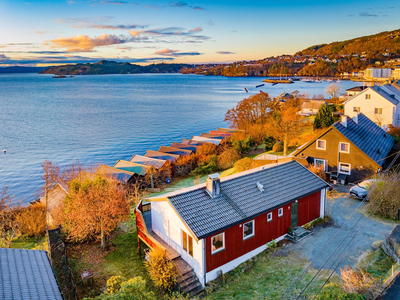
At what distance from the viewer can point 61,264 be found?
56.3 ft

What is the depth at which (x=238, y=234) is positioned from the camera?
52.2 feet

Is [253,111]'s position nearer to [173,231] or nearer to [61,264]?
[173,231]

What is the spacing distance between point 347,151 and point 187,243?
19.5 meters

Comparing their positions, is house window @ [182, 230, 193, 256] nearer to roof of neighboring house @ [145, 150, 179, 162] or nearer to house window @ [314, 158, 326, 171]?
house window @ [314, 158, 326, 171]

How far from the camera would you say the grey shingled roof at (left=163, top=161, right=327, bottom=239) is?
15.1 m

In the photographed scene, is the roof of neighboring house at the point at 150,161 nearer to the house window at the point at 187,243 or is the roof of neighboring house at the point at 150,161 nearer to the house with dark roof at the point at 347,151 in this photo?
the house with dark roof at the point at 347,151

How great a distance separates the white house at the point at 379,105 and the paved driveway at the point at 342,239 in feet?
102

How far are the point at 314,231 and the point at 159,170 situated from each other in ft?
72.4

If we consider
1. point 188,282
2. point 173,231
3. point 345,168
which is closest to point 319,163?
point 345,168

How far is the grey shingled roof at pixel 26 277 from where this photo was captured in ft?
32.4

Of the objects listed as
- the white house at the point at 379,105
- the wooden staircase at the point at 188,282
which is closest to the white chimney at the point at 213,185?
the wooden staircase at the point at 188,282

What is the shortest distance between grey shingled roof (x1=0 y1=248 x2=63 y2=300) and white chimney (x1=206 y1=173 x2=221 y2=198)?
Result: 8.36 metres

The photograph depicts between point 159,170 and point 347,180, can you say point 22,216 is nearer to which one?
point 159,170

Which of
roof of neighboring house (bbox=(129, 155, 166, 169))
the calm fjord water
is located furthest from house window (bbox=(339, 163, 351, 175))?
the calm fjord water
